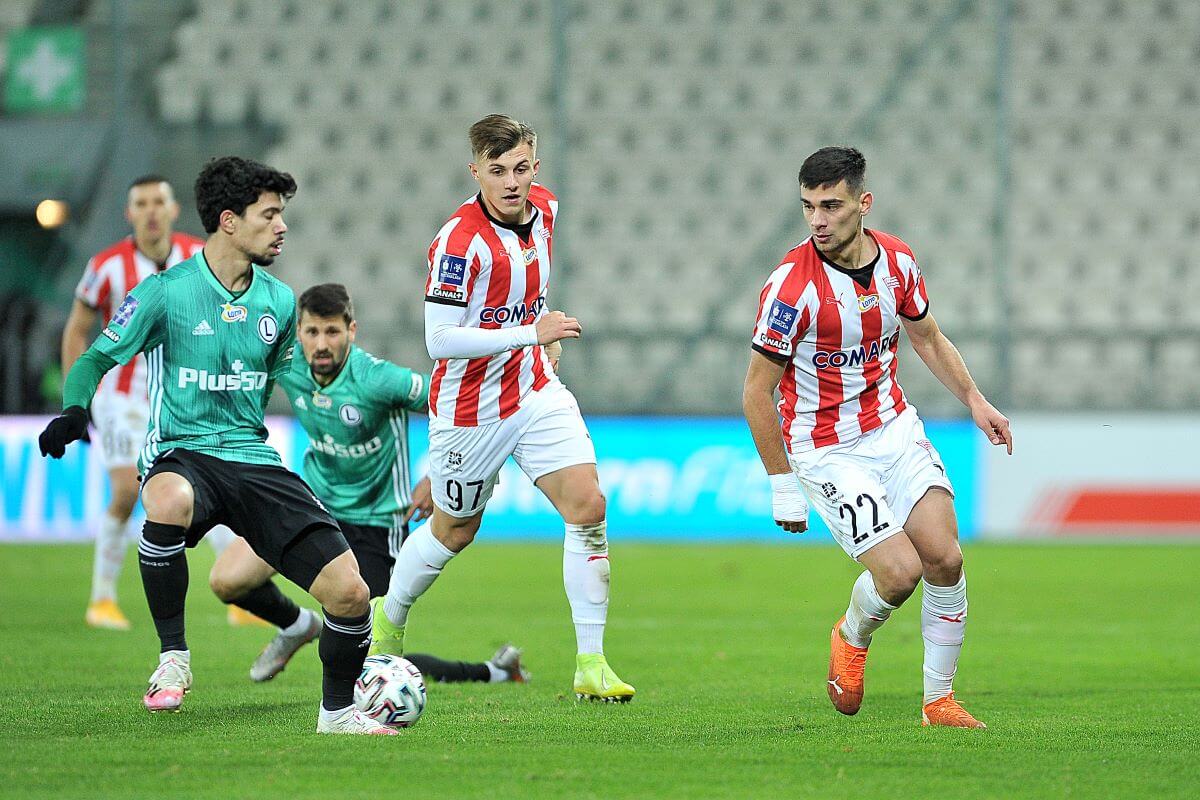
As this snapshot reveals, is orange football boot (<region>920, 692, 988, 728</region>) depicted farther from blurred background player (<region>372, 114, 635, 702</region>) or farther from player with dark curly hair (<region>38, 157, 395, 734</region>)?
player with dark curly hair (<region>38, 157, 395, 734</region>)

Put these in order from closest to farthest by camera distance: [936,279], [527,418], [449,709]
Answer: [449,709]
[527,418]
[936,279]

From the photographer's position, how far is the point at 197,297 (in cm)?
554

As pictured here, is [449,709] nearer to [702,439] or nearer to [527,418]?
[527,418]

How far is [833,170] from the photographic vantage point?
5.65m

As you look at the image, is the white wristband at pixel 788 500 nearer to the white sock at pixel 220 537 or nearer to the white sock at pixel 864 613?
the white sock at pixel 864 613

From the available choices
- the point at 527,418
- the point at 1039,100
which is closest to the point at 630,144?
the point at 1039,100

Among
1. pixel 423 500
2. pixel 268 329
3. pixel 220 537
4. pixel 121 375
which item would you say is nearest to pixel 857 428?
pixel 423 500

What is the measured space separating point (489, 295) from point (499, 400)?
1.39 ft

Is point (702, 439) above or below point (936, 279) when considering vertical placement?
below

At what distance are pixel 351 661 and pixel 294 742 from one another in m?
0.32

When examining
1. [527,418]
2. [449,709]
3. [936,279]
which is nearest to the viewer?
[449,709]

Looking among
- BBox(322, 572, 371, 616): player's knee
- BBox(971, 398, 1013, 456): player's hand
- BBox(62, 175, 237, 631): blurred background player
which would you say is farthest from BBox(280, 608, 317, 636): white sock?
BBox(971, 398, 1013, 456): player's hand

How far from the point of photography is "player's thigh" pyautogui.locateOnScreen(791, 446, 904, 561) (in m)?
5.61

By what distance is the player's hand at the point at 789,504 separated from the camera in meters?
5.67
